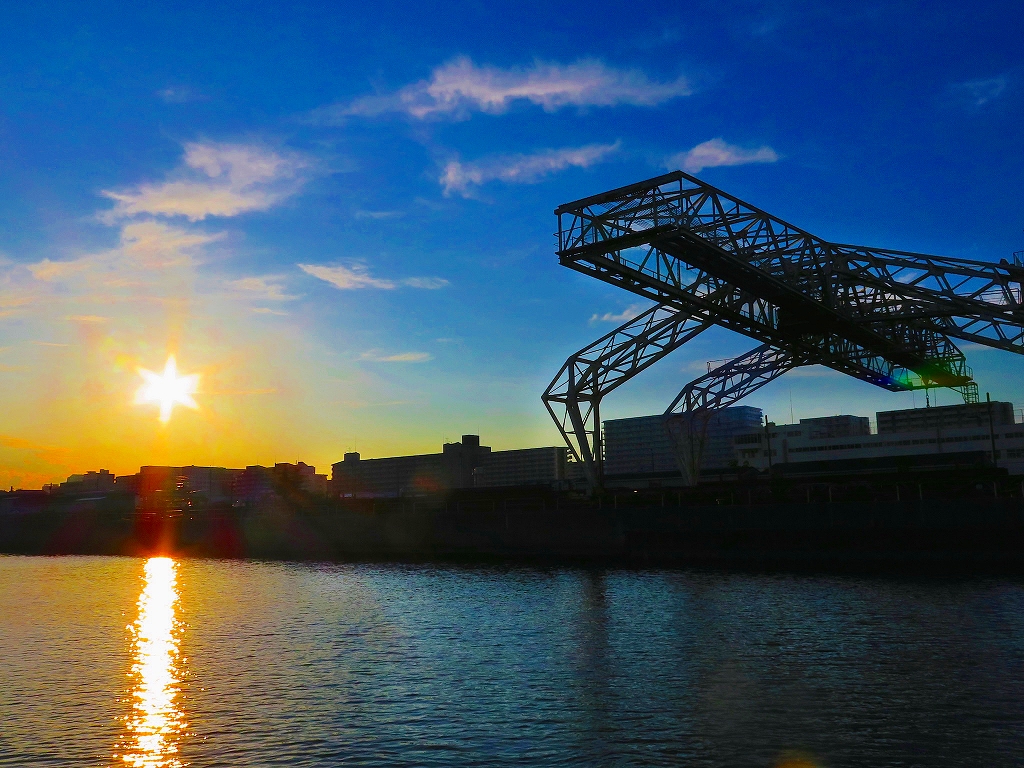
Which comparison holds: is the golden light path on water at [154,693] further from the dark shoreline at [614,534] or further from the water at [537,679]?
the dark shoreline at [614,534]

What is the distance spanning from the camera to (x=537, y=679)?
20.9 metres

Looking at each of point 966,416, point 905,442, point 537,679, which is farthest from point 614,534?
point 966,416

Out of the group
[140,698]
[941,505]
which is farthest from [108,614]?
[941,505]

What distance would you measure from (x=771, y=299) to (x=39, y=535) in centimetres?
10295

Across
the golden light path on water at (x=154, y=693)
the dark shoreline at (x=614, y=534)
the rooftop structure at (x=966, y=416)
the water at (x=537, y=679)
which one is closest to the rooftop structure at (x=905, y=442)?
the rooftop structure at (x=966, y=416)

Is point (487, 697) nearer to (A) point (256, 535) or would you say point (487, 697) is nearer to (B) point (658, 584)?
(B) point (658, 584)

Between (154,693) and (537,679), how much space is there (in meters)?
10.2

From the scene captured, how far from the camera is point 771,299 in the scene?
48750 mm

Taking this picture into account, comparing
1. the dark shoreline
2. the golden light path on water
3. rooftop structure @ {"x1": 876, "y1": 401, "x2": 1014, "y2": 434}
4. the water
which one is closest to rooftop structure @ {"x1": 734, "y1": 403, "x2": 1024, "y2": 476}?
rooftop structure @ {"x1": 876, "y1": 401, "x2": 1014, "y2": 434}

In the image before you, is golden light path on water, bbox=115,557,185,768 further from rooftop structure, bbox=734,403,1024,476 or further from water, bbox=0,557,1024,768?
rooftop structure, bbox=734,403,1024,476

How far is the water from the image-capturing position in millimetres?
15234

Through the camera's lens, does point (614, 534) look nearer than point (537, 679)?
No

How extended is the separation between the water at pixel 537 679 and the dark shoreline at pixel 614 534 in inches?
359

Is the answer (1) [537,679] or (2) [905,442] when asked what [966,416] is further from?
(1) [537,679]
